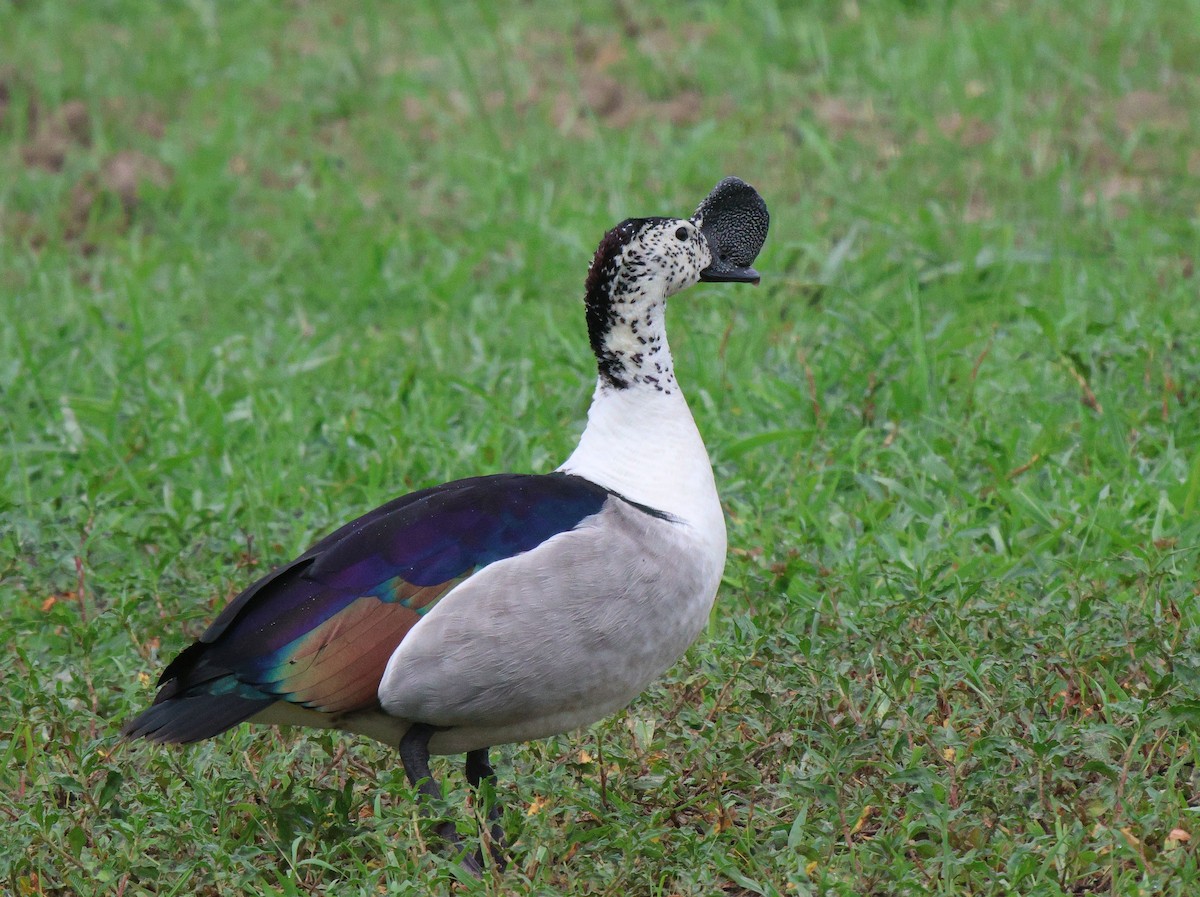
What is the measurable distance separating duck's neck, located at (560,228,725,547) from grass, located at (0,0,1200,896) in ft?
1.71

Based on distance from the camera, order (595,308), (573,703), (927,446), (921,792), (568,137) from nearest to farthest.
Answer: (921,792)
(573,703)
(595,308)
(927,446)
(568,137)

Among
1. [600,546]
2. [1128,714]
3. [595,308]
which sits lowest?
[1128,714]

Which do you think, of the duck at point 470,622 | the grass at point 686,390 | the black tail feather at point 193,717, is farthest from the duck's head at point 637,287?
the black tail feather at point 193,717

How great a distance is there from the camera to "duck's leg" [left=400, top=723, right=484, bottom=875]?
139 inches

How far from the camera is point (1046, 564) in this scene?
4648 millimetres

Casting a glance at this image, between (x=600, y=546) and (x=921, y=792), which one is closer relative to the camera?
(x=921, y=792)

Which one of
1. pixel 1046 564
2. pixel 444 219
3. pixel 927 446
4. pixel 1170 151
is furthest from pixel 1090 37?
pixel 1046 564

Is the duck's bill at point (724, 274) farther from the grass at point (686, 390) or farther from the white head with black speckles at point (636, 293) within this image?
the grass at point (686, 390)

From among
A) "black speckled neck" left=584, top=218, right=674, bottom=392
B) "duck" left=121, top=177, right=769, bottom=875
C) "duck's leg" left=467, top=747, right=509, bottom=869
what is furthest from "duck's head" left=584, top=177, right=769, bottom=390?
"duck's leg" left=467, top=747, right=509, bottom=869

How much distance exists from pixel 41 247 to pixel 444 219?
182 centimetres

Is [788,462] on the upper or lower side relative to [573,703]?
lower

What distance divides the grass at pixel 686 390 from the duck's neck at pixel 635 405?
52cm

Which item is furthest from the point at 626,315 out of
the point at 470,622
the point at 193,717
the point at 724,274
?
the point at 193,717

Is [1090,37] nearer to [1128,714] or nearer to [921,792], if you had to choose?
[1128,714]
